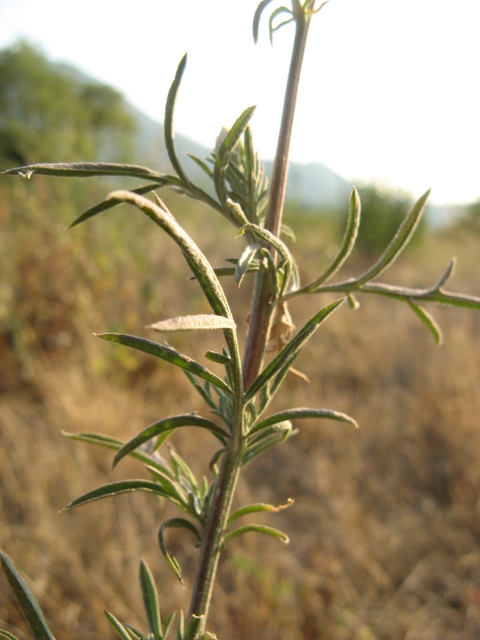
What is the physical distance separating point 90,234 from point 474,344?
9.86ft

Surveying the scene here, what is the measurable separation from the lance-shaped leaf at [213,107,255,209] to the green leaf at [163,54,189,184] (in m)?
0.03

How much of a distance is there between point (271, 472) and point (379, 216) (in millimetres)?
5334

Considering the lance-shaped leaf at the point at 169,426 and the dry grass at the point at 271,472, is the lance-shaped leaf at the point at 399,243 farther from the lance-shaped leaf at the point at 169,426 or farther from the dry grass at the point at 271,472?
the dry grass at the point at 271,472

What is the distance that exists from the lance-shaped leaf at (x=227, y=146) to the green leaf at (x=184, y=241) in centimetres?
10

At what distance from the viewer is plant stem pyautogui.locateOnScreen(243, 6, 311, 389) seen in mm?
326

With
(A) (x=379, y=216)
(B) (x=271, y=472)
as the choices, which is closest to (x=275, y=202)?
(B) (x=271, y=472)

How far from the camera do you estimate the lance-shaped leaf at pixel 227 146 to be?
0.31 m

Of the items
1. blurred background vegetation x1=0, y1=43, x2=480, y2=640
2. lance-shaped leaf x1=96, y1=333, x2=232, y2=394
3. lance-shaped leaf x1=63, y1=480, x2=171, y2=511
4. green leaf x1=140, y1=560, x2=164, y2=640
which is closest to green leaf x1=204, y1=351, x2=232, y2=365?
lance-shaped leaf x1=96, y1=333, x2=232, y2=394

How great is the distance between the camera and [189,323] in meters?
0.18

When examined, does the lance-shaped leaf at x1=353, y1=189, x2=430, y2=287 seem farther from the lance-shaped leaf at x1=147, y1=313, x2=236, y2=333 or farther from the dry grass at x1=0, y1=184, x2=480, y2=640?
the dry grass at x1=0, y1=184, x2=480, y2=640

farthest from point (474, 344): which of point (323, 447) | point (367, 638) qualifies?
point (367, 638)

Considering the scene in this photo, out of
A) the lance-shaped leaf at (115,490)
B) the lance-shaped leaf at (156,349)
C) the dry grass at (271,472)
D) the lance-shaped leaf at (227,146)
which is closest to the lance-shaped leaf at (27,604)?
the lance-shaped leaf at (115,490)

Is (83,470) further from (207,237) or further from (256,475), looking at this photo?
(207,237)

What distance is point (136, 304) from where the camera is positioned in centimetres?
380
